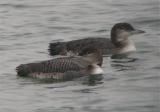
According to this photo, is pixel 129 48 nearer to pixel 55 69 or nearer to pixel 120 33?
pixel 120 33

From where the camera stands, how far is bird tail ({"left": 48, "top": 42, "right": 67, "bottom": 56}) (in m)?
21.5

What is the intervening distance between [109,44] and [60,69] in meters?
3.43

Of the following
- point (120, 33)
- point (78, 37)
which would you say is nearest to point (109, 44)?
point (120, 33)

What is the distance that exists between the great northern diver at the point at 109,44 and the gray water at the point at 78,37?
334mm

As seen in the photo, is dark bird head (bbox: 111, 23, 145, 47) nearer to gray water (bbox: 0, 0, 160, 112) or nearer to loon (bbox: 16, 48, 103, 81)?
gray water (bbox: 0, 0, 160, 112)

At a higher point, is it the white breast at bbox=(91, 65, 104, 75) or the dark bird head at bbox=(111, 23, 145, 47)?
the dark bird head at bbox=(111, 23, 145, 47)

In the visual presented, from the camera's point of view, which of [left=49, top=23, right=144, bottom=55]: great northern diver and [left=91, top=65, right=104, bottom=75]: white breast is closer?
[left=91, top=65, right=104, bottom=75]: white breast

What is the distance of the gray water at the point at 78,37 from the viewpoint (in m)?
16.6

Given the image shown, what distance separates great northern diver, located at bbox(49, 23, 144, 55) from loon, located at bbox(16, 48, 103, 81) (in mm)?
1916

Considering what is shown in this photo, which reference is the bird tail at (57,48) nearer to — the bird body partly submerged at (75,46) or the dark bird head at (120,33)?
the bird body partly submerged at (75,46)

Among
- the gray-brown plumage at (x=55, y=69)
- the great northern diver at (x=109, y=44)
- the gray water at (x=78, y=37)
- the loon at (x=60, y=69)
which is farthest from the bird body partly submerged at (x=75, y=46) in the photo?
the gray-brown plumage at (x=55, y=69)

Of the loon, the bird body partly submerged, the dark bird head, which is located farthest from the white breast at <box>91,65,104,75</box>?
the dark bird head

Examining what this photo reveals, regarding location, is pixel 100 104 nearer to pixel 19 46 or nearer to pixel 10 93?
pixel 10 93

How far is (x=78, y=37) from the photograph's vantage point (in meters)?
23.5
